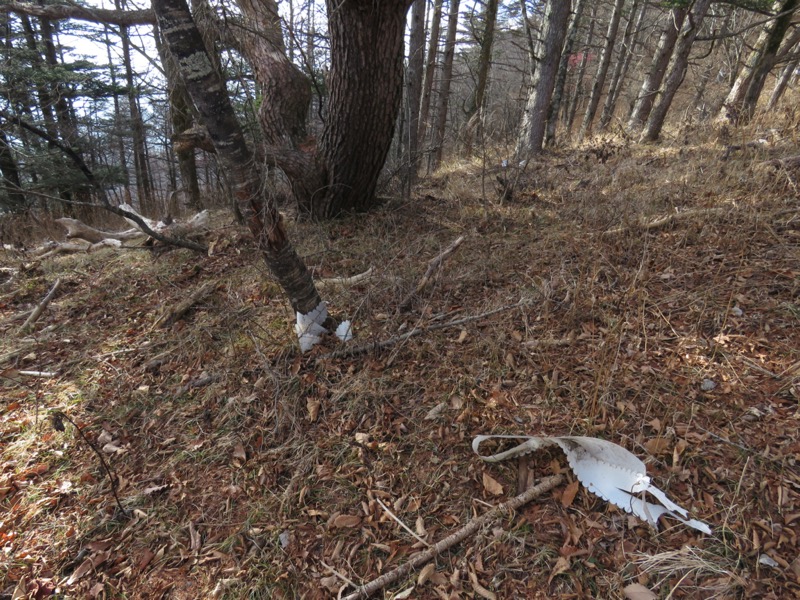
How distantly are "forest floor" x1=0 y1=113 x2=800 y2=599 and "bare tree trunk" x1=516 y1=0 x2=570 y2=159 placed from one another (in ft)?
10.4

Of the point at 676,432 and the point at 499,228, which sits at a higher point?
the point at 499,228

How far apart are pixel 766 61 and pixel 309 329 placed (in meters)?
8.12

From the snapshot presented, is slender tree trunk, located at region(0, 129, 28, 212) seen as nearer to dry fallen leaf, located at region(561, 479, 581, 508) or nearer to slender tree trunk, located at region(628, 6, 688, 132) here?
dry fallen leaf, located at region(561, 479, 581, 508)

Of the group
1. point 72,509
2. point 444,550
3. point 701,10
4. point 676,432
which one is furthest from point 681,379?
point 701,10

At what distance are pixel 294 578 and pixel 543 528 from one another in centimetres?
114

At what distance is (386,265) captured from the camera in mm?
3656

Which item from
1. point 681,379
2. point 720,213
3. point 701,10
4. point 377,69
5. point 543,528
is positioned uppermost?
point 701,10

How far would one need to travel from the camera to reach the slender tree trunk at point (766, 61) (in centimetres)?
555

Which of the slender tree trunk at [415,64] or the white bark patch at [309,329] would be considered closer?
the white bark patch at [309,329]

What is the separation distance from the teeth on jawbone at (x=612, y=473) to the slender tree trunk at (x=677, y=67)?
7.10 m

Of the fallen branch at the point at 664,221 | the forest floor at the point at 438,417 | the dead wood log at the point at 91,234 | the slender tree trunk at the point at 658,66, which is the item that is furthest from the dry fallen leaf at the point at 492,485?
the slender tree trunk at the point at 658,66

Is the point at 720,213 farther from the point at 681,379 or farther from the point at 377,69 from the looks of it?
the point at 377,69

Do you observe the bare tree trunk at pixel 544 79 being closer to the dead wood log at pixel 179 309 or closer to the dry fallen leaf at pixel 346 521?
the dead wood log at pixel 179 309

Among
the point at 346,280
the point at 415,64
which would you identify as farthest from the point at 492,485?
the point at 415,64
